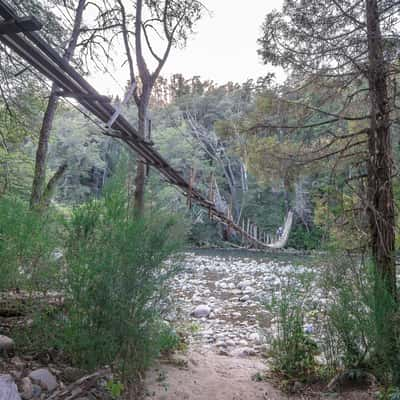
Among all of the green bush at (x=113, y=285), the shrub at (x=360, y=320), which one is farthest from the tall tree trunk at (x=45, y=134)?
the shrub at (x=360, y=320)

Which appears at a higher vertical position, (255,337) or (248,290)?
(248,290)

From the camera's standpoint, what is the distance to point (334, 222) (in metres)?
2.29

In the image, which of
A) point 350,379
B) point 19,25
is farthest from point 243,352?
point 19,25

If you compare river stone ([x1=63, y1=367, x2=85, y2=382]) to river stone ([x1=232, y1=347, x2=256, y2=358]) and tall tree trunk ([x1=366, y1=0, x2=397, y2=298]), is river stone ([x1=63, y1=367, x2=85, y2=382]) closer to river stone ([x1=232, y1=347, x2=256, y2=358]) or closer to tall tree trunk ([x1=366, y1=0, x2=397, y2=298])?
tall tree trunk ([x1=366, y1=0, x2=397, y2=298])

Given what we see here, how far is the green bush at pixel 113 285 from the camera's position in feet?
4.78

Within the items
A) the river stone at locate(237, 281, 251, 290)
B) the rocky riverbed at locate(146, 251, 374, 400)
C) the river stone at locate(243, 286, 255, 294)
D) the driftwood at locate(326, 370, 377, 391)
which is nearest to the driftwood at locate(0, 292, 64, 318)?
the rocky riverbed at locate(146, 251, 374, 400)

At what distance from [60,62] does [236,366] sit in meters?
2.36

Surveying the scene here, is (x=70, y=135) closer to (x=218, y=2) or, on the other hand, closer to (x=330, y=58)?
(x=218, y=2)

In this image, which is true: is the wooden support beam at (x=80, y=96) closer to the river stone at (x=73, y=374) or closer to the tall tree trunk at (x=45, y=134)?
the river stone at (x=73, y=374)

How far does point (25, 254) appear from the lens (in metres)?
1.66

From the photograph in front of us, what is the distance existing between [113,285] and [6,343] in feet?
1.92

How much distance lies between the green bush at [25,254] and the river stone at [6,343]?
0.78 ft

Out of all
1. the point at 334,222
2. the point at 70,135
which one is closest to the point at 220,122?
the point at 334,222

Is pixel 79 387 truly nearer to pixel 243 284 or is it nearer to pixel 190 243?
pixel 190 243
